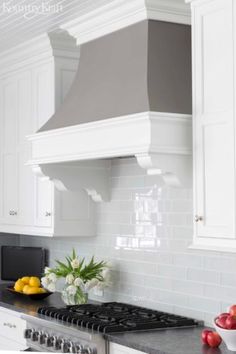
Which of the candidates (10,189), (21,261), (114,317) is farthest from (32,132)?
(114,317)

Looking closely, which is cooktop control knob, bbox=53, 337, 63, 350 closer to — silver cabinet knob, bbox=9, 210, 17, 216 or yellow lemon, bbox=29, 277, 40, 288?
yellow lemon, bbox=29, 277, 40, 288

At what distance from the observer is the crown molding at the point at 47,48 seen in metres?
4.76

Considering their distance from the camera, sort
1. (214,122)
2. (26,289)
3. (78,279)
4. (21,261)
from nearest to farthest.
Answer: (214,122), (78,279), (26,289), (21,261)

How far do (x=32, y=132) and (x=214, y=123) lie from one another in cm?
198

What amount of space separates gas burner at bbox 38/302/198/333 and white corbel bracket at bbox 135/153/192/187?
73 cm

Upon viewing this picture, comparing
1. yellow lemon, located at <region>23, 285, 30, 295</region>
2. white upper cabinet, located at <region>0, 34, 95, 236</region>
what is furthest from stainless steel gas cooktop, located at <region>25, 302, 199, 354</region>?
white upper cabinet, located at <region>0, 34, 95, 236</region>

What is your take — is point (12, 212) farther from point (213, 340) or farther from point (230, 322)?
point (230, 322)

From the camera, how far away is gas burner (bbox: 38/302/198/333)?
11.8ft

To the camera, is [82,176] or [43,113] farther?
[43,113]

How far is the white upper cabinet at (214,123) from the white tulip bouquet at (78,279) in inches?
48.5

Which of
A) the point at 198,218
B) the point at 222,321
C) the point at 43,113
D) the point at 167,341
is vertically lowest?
the point at 167,341

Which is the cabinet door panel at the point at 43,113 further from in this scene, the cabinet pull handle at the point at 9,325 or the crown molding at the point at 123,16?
the cabinet pull handle at the point at 9,325

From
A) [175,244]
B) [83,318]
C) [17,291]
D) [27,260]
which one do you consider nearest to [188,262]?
[175,244]

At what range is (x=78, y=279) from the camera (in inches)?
172
